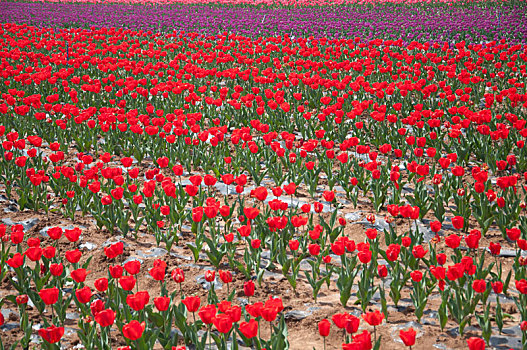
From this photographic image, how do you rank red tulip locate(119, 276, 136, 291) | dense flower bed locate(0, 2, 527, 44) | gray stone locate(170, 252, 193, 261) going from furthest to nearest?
dense flower bed locate(0, 2, 527, 44)
gray stone locate(170, 252, 193, 261)
red tulip locate(119, 276, 136, 291)

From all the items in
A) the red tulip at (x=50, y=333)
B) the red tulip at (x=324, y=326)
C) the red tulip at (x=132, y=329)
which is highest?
the red tulip at (x=324, y=326)

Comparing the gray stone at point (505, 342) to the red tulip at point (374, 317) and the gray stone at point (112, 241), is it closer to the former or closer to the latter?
the red tulip at point (374, 317)

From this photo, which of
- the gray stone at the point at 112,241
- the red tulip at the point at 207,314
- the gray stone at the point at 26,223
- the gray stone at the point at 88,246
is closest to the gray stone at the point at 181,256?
the gray stone at the point at 112,241

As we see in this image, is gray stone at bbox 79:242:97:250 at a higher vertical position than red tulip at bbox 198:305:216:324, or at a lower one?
lower

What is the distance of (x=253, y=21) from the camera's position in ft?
68.6

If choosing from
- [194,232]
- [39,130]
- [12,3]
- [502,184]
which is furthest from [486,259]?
[12,3]

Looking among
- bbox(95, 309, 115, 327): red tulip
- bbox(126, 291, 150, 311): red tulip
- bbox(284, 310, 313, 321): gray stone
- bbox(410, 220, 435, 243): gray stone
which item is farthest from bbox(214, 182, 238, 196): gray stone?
bbox(95, 309, 115, 327): red tulip

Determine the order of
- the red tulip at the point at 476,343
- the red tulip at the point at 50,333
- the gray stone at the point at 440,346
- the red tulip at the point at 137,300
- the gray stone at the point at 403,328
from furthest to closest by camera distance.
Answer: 1. the gray stone at the point at 403,328
2. the gray stone at the point at 440,346
3. the red tulip at the point at 137,300
4. the red tulip at the point at 50,333
5. the red tulip at the point at 476,343

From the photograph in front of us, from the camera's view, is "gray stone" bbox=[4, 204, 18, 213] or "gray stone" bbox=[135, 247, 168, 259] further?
"gray stone" bbox=[4, 204, 18, 213]

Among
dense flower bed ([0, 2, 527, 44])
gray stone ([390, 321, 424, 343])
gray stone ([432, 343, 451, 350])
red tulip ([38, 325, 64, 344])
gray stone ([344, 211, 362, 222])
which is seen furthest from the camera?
dense flower bed ([0, 2, 527, 44])

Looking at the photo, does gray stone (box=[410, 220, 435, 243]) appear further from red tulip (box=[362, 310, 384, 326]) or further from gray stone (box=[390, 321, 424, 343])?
red tulip (box=[362, 310, 384, 326])

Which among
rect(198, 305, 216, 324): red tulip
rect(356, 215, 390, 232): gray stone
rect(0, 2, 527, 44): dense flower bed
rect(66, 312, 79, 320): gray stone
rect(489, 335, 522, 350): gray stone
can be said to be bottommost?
rect(66, 312, 79, 320): gray stone

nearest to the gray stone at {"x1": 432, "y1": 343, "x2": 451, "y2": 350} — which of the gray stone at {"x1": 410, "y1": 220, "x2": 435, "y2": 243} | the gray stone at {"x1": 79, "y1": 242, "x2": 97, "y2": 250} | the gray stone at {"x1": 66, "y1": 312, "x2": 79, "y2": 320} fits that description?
the gray stone at {"x1": 410, "y1": 220, "x2": 435, "y2": 243}

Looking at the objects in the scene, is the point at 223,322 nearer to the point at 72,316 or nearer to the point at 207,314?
the point at 207,314
